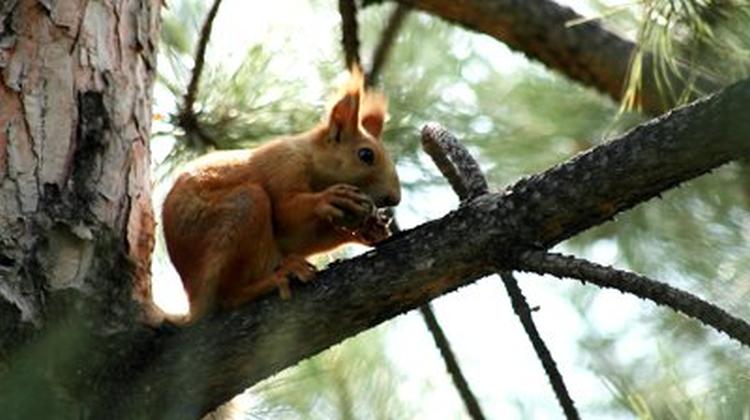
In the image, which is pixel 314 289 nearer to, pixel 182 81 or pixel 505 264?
pixel 505 264

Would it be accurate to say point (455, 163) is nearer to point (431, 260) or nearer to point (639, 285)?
point (431, 260)

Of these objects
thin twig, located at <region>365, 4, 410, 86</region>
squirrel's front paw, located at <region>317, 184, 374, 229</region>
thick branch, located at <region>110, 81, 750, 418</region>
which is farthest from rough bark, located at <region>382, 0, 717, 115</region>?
thick branch, located at <region>110, 81, 750, 418</region>

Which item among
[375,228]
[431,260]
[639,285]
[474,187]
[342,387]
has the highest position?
[342,387]

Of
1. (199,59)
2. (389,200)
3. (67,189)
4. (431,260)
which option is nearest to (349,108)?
(389,200)

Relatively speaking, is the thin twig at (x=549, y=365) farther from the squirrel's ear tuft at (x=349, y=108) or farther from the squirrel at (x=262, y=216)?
the squirrel's ear tuft at (x=349, y=108)

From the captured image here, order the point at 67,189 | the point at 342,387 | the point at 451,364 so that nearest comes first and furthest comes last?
the point at 67,189 < the point at 451,364 < the point at 342,387

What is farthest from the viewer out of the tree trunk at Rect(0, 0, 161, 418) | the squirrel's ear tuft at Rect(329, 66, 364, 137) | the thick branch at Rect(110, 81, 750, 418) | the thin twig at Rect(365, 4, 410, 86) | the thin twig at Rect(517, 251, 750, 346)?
the thin twig at Rect(365, 4, 410, 86)

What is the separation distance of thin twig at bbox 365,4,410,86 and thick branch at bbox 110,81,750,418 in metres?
1.28

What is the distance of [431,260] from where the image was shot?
2.16m

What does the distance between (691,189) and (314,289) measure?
1841mm

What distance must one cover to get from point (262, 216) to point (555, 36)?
3.50ft

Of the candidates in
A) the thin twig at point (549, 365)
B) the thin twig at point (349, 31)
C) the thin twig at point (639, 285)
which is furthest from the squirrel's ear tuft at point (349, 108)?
the thin twig at point (639, 285)

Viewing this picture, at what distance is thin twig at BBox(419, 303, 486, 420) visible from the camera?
2.72 meters

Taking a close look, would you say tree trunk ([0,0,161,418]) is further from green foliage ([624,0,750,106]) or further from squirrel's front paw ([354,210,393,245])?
green foliage ([624,0,750,106])
